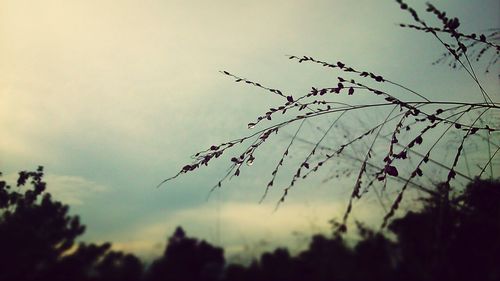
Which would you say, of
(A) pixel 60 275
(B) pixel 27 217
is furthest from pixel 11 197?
(A) pixel 60 275

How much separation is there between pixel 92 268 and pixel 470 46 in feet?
120

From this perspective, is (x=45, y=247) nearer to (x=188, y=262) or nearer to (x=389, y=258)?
(x=188, y=262)

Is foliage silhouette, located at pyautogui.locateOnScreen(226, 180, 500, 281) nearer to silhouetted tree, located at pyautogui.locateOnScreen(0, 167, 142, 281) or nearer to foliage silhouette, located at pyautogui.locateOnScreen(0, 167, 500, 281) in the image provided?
foliage silhouette, located at pyautogui.locateOnScreen(0, 167, 500, 281)

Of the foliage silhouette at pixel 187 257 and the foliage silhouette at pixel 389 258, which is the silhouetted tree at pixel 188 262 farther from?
the foliage silhouette at pixel 389 258

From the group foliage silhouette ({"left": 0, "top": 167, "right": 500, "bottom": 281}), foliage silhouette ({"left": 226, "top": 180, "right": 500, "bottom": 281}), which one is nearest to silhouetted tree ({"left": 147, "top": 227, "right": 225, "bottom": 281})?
foliage silhouette ({"left": 0, "top": 167, "right": 500, "bottom": 281})

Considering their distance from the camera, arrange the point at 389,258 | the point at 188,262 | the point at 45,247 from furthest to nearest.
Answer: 1. the point at 188,262
2. the point at 45,247
3. the point at 389,258

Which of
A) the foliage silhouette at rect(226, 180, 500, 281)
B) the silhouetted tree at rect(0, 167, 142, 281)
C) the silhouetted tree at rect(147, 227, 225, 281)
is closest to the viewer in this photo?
the foliage silhouette at rect(226, 180, 500, 281)

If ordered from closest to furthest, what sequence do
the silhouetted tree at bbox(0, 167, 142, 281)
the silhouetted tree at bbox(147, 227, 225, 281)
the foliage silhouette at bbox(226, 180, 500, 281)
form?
1. the foliage silhouette at bbox(226, 180, 500, 281)
2. the silhouetted tree at bbox(0, 167, 142, 281)
3. the silhouetted tree at bbox(147, 227, 225, 281)

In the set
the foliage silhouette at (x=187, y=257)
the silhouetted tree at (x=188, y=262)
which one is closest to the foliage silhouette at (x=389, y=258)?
the foliage silhouette at (x=187, y=257)

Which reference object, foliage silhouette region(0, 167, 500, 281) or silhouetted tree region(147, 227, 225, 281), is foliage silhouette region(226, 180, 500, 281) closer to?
foliage silhouette region(0, 167, 500, 281)

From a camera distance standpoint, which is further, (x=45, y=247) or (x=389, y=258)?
(x=45, y=247)

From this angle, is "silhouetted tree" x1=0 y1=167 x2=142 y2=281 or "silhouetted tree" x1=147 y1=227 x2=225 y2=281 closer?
"silhouetted tree" x1=0 y1=167 x2=142 y2=281

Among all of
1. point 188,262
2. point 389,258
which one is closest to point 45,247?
point 188,262

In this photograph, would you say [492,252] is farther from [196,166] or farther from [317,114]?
[196,166]
